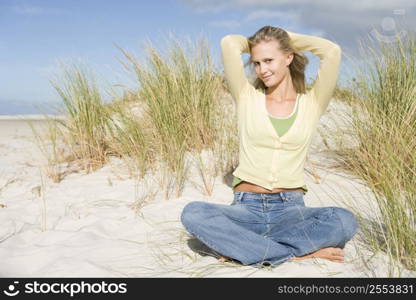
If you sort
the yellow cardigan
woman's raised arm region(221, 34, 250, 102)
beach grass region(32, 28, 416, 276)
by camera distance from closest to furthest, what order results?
the yellow cardigan, woman's raised arm region(221, 34, 250, 102), beach grass region(32, 28, 416, 276)

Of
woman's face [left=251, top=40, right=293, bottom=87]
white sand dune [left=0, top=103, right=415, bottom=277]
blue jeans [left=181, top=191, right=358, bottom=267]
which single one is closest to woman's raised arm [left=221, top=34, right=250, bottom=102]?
woman's face [left=251, top=40, right=293, bottom=87]

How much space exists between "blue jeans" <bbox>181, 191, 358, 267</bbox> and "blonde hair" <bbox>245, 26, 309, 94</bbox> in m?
0.66

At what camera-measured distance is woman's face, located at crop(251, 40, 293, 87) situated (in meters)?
2.32

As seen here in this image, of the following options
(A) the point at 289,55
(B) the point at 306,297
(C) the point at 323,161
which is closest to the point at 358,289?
(B) the point at 306,297

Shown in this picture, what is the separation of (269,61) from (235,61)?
0.68 ft

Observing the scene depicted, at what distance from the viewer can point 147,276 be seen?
81.2 inches

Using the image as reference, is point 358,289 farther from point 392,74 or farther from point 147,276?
point 392,74

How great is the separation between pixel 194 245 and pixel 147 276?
42 cm

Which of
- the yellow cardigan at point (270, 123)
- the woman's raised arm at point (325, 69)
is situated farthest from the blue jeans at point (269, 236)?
the woman's raised arm at point (325, 69)

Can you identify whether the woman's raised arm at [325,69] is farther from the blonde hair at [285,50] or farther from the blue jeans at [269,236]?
the blue jeans at [269,236]

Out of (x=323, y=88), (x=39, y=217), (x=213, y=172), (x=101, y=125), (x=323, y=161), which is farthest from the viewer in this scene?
(x=101, y=125)

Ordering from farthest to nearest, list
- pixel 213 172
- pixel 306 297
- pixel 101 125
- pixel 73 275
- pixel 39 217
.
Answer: pixel 101 125 < pixel 213 172 < pixel 39 217 < pixel 73 275 < pixel 306 297

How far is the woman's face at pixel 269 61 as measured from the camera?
2.32m

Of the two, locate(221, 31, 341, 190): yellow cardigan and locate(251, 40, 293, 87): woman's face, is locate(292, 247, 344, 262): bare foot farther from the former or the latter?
locate(251, 40, 293, 87): woman's face
